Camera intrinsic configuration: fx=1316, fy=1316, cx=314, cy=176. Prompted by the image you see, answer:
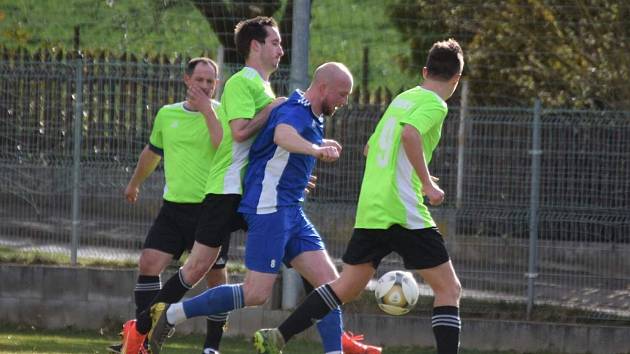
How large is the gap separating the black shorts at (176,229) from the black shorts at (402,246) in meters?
1.51

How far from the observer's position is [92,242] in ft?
40.4

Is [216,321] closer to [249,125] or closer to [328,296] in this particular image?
[328,296]

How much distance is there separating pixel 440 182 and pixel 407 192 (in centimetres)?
402

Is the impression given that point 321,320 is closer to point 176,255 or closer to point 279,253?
point 279,253

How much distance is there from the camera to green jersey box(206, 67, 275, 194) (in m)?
8.18

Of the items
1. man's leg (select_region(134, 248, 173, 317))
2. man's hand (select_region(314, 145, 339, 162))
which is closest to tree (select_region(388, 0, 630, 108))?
man's leg (select_region(134, 248, 173, 317))

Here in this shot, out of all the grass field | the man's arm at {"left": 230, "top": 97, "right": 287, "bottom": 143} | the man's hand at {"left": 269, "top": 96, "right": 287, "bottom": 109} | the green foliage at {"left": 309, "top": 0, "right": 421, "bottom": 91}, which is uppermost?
the green foliage at {"left": 309, "top": 0, "right": 421, "bottom": 91}

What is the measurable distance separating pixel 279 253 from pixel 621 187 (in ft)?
14.5

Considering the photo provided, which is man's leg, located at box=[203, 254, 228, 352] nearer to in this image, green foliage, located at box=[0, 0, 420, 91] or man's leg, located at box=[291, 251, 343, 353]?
man's leg, located at box=[291, 251, 343, 353]

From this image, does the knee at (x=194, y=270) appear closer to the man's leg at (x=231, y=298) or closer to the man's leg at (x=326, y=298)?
the man's leg at (x=231, y=298)

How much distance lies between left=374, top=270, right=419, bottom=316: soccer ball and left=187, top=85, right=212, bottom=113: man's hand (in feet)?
5.67

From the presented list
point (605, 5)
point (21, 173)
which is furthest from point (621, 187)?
point (21, 173)

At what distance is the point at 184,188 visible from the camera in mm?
9180

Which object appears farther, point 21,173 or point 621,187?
point 21,173
